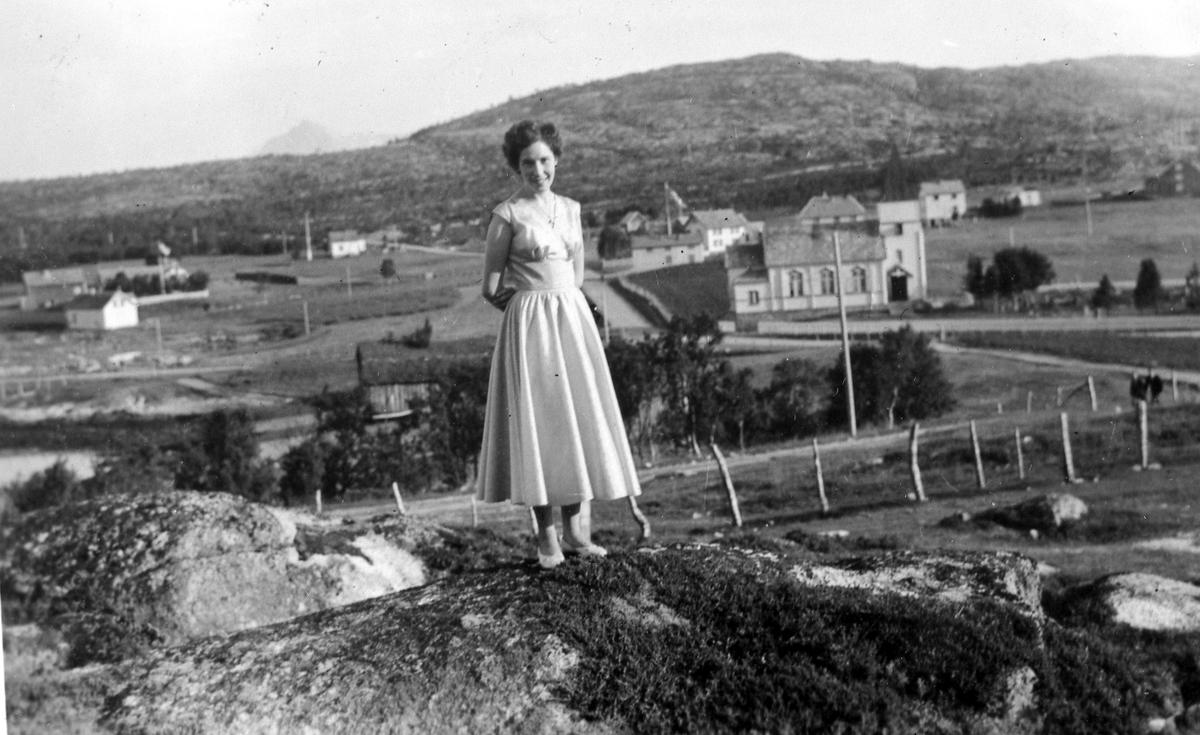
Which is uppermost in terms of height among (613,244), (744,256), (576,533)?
(613,244)

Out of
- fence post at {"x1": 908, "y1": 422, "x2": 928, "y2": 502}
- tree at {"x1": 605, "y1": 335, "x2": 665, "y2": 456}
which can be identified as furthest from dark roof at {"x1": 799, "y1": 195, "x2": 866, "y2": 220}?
fence post at {"x1": 908, "y1": 422, "x2": 928, "y2": 502}

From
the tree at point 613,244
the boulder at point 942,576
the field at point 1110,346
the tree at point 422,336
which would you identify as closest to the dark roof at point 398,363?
the tree at point 422,336

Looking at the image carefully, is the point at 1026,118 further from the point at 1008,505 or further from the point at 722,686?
the point at 722,686

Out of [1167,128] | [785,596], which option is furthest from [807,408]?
[785,596]

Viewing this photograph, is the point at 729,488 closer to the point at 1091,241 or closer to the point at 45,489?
the point at 1091,241

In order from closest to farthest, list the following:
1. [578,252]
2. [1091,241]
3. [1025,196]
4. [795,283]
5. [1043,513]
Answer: [578,252]
[1043,513]
[795,283]
[1091,241]
[1025,196]

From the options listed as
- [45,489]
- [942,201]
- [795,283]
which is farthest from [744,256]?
[45,489]

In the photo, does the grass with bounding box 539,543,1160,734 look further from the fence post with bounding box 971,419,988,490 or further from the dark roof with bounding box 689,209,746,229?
the dark roof with bounding box 689,209,746,229

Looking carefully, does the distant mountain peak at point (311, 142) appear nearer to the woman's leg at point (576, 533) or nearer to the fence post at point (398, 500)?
the fence post at point (398, 500)
